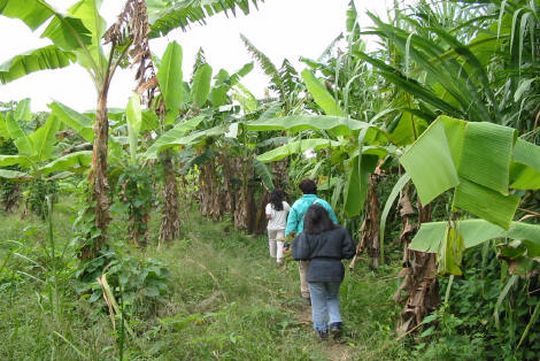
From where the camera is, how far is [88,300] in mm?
Result: 5070

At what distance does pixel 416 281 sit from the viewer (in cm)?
440

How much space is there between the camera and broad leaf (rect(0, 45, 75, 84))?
610 cm

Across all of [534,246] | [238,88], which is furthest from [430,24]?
[238,88]

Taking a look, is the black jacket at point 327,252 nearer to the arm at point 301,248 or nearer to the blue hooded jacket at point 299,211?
the arm at point 301,248

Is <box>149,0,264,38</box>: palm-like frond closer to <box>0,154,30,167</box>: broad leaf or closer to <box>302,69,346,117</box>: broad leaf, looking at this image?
<box>302,69,346,117</box>: broad leaf

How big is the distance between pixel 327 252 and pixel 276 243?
3.03 metres

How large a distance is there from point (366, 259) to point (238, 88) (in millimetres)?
4860

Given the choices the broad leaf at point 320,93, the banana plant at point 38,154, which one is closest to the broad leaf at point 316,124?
the broad leaf at point 320,93

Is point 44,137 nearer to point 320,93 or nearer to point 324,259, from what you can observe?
point 320,93

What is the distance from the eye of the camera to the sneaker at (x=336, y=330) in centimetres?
507

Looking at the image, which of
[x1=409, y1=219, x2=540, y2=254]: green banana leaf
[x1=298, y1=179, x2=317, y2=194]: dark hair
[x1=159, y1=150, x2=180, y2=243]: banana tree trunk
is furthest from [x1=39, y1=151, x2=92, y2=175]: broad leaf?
[x1=409, y1=219, x2=540, y2=254]: green banana leaf

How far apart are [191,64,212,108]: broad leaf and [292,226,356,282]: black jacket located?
166 inches

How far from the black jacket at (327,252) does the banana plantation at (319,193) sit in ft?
0.91

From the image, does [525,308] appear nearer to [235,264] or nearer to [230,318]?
[230,318]
